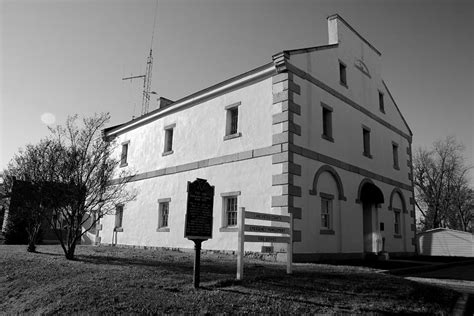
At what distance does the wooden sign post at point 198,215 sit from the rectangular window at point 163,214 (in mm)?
11907

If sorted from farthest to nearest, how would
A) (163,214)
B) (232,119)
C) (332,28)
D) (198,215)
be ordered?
(332,28) < (163,214) < (232,119) < (198,215)

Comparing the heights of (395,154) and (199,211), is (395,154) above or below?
above

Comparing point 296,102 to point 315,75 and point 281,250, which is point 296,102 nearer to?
point 315,75

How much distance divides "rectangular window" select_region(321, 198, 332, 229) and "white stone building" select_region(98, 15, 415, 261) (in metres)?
0.05

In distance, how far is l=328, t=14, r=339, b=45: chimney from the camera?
66.8 ft

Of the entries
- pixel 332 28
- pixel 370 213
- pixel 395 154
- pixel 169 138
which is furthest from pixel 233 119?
pixel 395 154

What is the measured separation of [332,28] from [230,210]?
1123cm

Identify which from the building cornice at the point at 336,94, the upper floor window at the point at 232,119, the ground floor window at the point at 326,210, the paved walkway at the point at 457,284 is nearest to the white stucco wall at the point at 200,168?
the upper floor window at the point at 232,119

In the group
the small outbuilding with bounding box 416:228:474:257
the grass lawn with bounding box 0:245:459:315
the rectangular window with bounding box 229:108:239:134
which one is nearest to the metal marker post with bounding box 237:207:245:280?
the grass lawn with bounding box 0:245:459:315

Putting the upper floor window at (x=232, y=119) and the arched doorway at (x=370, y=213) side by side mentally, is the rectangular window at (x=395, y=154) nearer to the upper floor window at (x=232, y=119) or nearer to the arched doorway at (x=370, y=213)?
the arched doorway at (x=370, y=213)

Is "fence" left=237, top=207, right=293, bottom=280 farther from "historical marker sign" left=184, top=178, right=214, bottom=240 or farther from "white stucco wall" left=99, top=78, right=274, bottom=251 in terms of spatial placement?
"white stucco wall" left=99, top=78, right=274, bottom=251

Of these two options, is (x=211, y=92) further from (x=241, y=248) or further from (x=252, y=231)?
(x=241, y=248)

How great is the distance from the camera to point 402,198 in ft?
78.6

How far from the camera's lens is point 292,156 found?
49.4 ft
